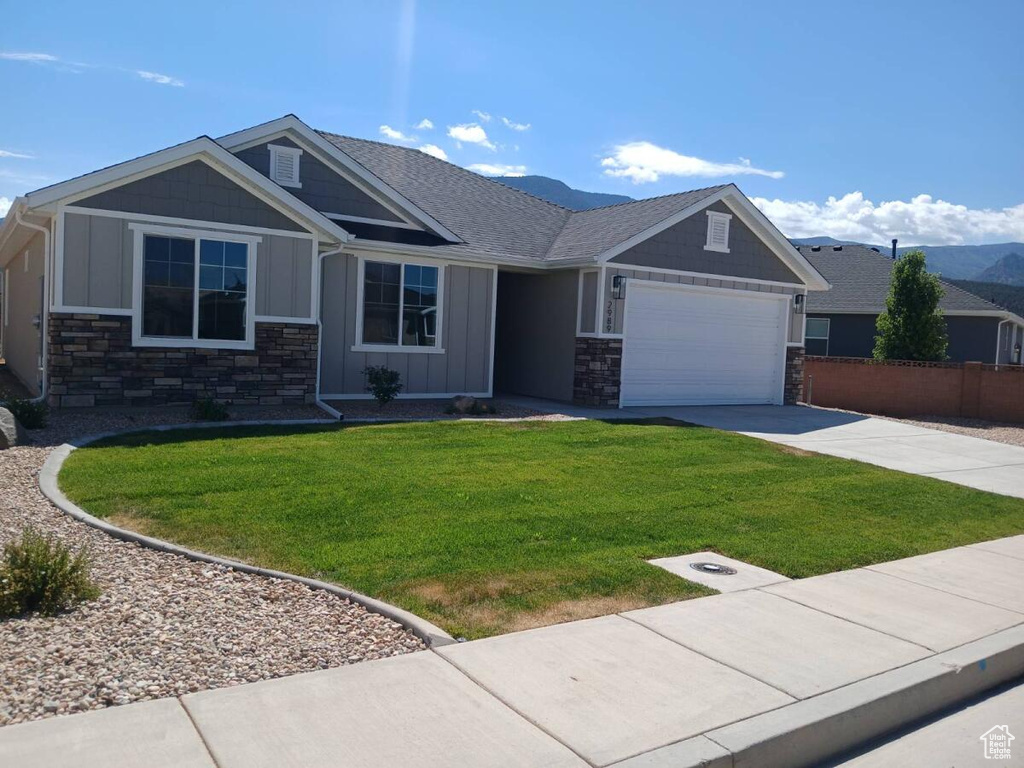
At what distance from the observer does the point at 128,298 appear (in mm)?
12742

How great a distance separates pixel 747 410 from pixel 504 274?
20.4 ft

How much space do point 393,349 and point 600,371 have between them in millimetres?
4064

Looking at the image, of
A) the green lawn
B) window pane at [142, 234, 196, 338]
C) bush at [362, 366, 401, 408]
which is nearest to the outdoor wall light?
bush at [362, 366, 401, 408]

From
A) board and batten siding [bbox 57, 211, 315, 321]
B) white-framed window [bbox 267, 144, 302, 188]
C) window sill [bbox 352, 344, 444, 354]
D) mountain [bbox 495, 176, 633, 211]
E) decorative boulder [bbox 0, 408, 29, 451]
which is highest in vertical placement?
mountain [bbox 495, 176, 633, 211]

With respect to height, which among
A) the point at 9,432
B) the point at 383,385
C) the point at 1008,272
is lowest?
the point at 9,432

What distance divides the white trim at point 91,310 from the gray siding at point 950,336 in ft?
75.0

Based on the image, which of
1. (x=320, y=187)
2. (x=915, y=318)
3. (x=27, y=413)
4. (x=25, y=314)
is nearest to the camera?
(x=27, y=413)

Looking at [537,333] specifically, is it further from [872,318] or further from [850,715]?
[850,715]

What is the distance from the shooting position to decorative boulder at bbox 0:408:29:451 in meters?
9.87

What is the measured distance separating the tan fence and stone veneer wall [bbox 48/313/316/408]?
13.5m

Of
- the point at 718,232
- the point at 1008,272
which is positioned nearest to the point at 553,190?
the point at 1008,272

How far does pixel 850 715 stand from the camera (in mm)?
4488

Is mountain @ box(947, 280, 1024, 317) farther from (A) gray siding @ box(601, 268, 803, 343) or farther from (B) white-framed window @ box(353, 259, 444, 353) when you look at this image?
(B) white-framed window @ box(353, 259, 444, 353)

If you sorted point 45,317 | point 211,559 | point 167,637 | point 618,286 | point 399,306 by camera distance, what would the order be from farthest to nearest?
point 618,286, point 399,306, point 45,317, point 211,559, point 167,637
